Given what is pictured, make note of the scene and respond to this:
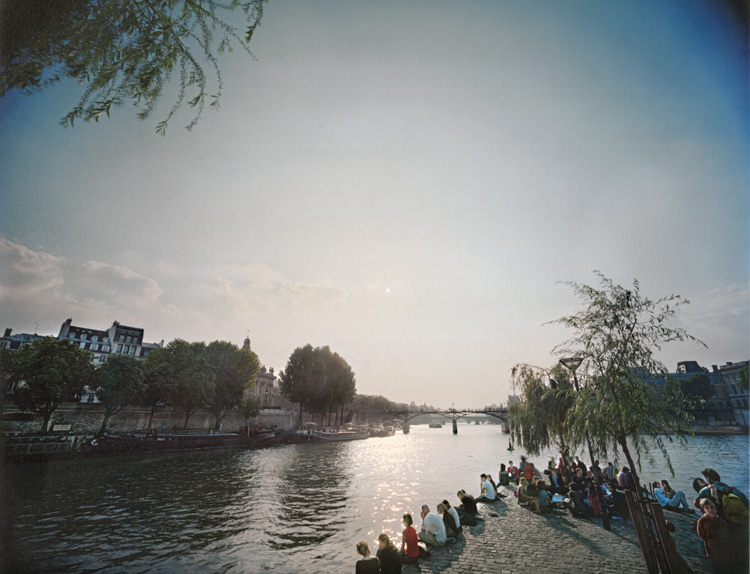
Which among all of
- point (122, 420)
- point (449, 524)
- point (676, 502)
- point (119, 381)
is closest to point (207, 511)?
point (449, 524)

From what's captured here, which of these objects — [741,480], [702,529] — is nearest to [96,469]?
[702,529]

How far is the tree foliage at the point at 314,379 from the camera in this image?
67.6 m

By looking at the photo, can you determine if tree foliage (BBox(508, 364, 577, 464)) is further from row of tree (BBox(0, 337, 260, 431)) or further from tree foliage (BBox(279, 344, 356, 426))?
tree foliage (BBox(279, 344, 356, 426))

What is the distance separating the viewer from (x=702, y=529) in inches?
310

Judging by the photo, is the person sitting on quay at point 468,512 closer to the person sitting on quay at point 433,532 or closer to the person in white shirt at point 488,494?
the person sitting on quay at point 433,532

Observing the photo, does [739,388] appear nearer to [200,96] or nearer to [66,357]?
[200,96]

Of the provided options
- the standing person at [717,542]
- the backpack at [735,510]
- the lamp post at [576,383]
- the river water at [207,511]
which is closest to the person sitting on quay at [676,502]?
the lamp post at [576,383]

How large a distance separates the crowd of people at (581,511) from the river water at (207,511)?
2.63 m

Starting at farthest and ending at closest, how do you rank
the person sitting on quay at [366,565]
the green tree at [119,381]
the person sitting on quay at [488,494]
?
the green tree at [119,381] → the person sitting on quay at [488,494] → the person sitting on quay at [366,565]

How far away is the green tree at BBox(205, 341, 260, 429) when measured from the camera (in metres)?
54.1

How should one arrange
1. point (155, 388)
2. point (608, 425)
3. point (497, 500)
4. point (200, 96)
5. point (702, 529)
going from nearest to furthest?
point (200, 96) < point (702, 529) < point (608, 425) < point (497, 500) < point (155, 388)

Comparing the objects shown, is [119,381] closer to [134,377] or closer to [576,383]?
[134,377]

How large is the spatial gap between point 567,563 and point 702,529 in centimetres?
323

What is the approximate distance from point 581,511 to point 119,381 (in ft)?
163
